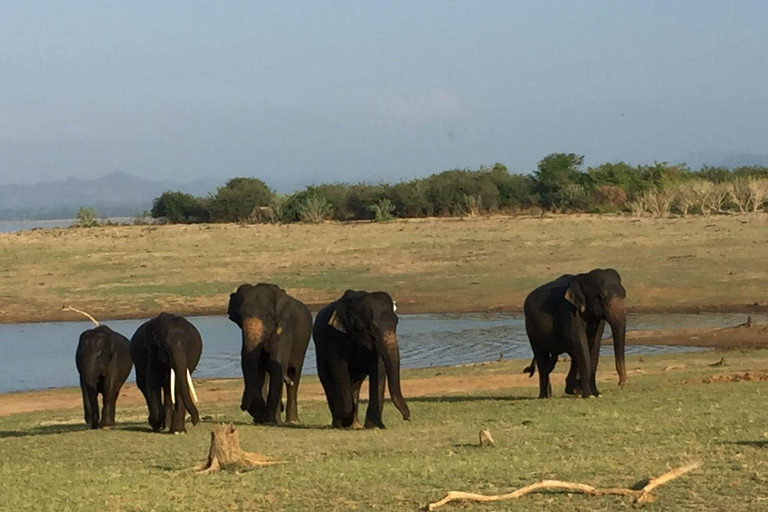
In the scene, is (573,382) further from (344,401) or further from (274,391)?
(274,391)

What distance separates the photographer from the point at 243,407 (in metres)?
14.8

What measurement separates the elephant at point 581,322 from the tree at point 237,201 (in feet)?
169

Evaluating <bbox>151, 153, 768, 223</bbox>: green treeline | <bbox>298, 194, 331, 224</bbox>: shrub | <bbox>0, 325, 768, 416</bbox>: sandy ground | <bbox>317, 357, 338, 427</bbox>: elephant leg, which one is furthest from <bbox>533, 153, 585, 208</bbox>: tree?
<bbox>317, 357, 338, 427</bbox>: elephant leg

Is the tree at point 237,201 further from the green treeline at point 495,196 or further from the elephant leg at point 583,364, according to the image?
the elephant leg at point 583,364

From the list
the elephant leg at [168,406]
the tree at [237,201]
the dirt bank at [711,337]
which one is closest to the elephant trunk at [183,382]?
the elephant leg at [168,406]

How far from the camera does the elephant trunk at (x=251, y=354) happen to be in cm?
1483

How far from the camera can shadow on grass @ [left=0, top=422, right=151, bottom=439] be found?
14526 mm

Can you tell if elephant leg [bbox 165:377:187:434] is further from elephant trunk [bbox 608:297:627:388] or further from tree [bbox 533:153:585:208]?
tree [bbox 533:153:585:208]

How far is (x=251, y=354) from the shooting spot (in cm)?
1489

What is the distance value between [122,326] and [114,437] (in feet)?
58.9

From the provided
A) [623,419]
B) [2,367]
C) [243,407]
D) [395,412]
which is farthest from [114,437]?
[2,367]

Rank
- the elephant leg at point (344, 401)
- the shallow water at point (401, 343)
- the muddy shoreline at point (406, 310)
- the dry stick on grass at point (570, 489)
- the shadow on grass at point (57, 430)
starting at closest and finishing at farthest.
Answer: the dry stick on grass at point (570, 489) → the elephant leg at point (344, 401) → the shadow on grass at point (57, 430) → the shallow water at point (401, 343) → the muddy shoreline at point (406, 310)

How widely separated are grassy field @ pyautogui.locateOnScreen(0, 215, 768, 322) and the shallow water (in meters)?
1.60

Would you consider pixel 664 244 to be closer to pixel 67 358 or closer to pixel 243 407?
pixel 67 358
